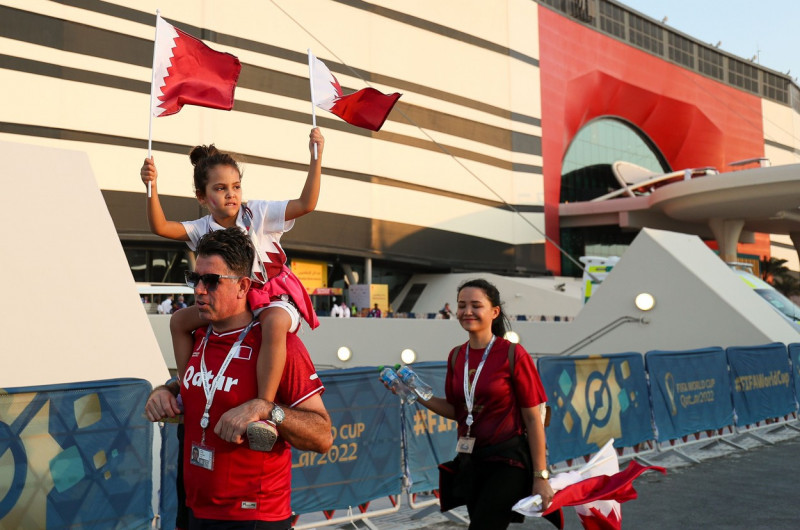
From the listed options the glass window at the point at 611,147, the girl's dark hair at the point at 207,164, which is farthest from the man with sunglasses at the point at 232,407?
the glass window at the point at 611,147

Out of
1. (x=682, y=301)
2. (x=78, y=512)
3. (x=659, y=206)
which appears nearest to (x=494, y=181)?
(x=659, y=206)

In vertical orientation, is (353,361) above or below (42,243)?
below

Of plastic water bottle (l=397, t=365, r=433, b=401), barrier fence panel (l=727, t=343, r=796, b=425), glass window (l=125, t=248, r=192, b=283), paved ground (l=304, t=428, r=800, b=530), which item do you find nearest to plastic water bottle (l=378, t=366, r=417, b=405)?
plastic water bottle (l=397, t=365, r=433, b=401)

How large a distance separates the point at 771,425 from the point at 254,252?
39.5ft

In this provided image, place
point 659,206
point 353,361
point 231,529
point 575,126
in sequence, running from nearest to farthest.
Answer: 1. point 231,529
2. point 353,361
3. point 659,206
4. point 575,126

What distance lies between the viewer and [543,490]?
14.3ft

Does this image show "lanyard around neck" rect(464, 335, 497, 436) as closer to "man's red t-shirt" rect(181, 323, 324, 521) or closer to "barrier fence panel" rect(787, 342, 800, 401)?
"man's red t-shirt" rect(181, 323, 324, 521)

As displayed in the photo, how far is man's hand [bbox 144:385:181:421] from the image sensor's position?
2.88m

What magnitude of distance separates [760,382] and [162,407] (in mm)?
11981

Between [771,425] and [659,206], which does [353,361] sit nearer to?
[771,425]

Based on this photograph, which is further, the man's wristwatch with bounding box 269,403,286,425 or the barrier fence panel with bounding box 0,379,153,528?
the barrier fence panel with bounding box 0,379,153,528

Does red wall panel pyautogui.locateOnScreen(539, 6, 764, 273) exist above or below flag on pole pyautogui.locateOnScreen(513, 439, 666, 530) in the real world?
above

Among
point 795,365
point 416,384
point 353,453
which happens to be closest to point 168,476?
point 353,453

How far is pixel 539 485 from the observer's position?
4.40m
